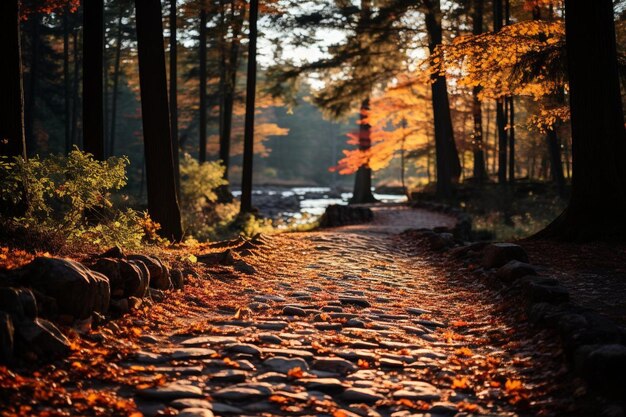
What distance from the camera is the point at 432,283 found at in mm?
9758

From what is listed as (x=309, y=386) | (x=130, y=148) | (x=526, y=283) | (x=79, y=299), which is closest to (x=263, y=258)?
(x=526, y=283)

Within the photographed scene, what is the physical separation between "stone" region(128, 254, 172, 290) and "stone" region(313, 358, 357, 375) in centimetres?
275

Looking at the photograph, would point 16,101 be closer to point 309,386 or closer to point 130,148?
point 309,386

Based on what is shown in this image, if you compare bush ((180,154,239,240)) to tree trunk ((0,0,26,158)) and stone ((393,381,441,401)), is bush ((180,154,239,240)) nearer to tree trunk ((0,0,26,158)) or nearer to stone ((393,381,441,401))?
tree trunk ((0,0,26,158))

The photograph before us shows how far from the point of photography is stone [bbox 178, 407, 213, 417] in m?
3.88

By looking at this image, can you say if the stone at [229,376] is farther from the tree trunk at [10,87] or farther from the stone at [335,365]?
the tree trunk at [10,87]

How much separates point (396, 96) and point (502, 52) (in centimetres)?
1772

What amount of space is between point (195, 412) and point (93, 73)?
883cm

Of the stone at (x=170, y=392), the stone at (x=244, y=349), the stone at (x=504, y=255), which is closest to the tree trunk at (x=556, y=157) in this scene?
the stone at (x=504, y=255)

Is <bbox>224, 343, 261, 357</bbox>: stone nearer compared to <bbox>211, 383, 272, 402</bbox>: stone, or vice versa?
<bbox>211, 383, 272, 402</bbox>: stone

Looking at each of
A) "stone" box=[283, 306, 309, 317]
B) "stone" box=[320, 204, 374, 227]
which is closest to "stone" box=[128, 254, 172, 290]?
"stone" box=[283, 306, 309, 317]

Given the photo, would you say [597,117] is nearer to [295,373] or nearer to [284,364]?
[284,364]

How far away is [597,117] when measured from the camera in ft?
35.4

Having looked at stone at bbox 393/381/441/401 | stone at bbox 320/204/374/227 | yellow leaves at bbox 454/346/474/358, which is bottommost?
stone at bbox 393/381/441/401
